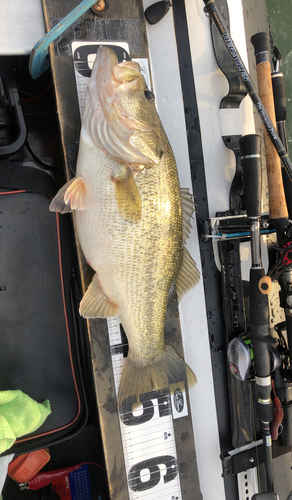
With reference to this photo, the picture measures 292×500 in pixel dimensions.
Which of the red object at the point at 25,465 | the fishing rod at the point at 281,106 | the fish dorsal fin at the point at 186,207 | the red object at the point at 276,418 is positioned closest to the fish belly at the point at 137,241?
the fish dorsal fin at the point at 186,207

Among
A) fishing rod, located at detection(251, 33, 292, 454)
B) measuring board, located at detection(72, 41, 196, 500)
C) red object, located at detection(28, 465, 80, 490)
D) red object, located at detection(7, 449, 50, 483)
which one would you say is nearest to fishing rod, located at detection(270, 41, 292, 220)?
fishing rod, located at detection(251, 33, 292, 454)

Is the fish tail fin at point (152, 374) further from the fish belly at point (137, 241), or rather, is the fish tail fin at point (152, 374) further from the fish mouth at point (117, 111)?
the fish mouth at point (117, 111)

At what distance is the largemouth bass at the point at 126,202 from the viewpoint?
1292 mm

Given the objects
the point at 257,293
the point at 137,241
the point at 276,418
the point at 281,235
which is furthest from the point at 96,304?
the point at 276,418

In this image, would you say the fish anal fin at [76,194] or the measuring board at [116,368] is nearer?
the fish anal fin at [76,194]

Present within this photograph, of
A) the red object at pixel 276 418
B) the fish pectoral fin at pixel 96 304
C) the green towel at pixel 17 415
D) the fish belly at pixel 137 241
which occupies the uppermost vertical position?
the fish belly at pixel 137 241

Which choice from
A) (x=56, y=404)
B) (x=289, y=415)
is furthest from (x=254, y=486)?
(x=56, y=404)

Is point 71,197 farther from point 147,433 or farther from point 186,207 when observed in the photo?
point 147,433

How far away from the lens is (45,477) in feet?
6.49

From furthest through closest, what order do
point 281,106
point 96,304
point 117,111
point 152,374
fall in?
1. point 281,106
2. point 152,374
3. point 96,304
4. point 117,111

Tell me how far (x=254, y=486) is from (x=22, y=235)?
2006 millimetres

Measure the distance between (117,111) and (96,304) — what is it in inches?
33.1

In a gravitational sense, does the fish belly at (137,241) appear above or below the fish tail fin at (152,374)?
above

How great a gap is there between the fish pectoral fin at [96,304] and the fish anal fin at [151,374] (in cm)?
27
